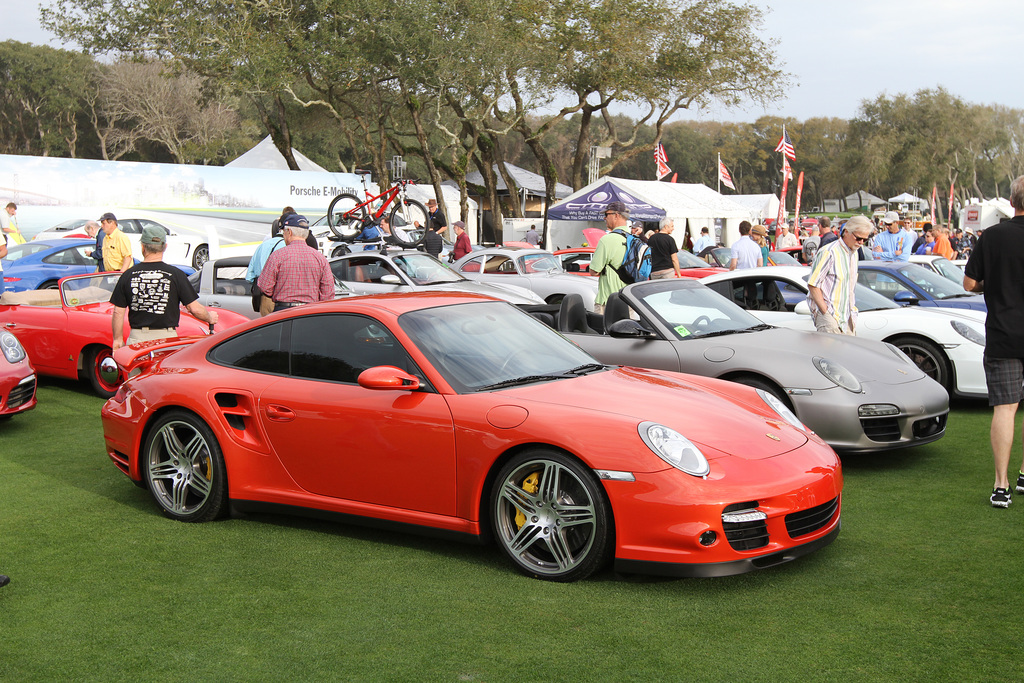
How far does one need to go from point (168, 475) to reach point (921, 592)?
4.01 meters

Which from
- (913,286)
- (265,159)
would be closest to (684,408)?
(913,286)

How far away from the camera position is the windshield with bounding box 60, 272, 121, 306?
32.0 feet

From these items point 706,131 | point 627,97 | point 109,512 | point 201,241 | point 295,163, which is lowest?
point 109,512

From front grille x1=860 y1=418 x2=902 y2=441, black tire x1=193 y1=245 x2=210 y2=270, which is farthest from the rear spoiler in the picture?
black tire x1=193 y1=245 x2=210 y2=270

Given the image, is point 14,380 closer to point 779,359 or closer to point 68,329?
point 68,329

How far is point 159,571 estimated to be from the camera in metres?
4.50

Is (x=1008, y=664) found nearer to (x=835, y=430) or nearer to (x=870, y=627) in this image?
(x=870, y=627)

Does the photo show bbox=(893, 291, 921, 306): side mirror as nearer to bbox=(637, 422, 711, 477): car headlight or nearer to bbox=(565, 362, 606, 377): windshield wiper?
bbox=(565, 362, 606, 377): windshield wiper

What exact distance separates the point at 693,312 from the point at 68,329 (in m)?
6.31

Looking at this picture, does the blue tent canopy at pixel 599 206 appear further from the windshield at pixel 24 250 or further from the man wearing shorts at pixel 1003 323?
the man wearing shorts at pixel 1003 323

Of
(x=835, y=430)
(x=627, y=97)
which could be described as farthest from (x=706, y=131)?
(x=835, y=430)

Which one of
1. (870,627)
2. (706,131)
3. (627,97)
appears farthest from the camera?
(706,131)

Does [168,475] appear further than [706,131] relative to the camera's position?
No

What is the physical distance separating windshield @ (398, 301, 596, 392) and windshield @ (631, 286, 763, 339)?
2.03m
